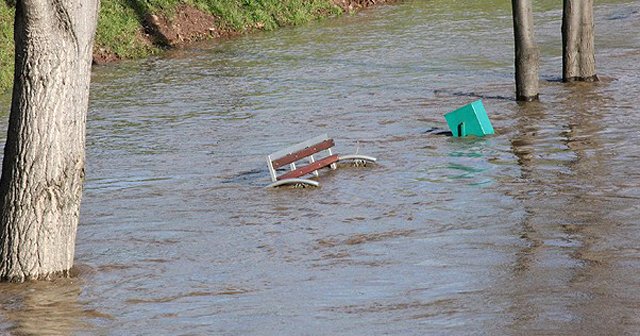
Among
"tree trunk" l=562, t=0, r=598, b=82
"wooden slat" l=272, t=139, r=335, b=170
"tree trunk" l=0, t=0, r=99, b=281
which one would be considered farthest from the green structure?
"tree trunk" l=0, t=0, r=99, b=281

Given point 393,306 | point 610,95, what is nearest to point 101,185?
point 393,306

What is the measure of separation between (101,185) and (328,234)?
4486mm

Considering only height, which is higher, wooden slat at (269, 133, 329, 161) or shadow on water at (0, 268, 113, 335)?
wooden slat at (269, 133, 329, 161)

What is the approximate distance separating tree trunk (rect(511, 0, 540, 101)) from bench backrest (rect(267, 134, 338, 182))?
18.1 ft

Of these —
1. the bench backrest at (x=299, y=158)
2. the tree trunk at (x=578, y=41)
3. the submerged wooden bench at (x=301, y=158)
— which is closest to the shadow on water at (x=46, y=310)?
the submerged wooden bench at (x=301, y=158)

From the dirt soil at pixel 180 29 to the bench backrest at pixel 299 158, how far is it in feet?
54.4

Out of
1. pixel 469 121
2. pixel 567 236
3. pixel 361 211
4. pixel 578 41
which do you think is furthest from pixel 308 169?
pixel 578 41

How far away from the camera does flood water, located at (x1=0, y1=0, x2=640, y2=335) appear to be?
8773mm

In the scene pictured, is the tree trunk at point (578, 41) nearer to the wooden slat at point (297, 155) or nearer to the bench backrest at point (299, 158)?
the bench backrest at point (299, 158)

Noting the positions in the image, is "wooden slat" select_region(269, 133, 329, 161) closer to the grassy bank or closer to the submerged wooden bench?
the submerged wooden bench

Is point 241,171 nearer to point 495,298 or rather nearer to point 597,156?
point 597,156

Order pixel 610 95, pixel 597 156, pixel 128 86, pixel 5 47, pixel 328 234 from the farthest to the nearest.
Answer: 1. pixel 5 47
2. pixel 128 86
3. pixel 610 95
4. pixel 597 156
5. pixel 328 234

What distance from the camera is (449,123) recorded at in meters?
16.8

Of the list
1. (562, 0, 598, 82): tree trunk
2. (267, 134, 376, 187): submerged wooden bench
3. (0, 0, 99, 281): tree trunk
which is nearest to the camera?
(0, 0, 99, 281): tree trunk
